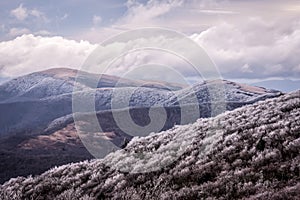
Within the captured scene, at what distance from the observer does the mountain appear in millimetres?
14166

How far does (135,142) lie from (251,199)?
18737 mm

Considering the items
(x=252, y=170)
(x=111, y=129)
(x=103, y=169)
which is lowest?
(x=111, y=129)

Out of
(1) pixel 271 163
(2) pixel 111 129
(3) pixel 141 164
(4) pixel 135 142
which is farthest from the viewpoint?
(2) pixel 111 129

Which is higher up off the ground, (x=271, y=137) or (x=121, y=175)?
(x=271, y=137)

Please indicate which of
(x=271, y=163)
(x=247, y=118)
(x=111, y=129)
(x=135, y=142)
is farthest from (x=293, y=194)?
(x=111, y=129)

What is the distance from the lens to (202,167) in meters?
17.8

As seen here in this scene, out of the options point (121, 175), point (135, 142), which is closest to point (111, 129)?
point (135, 142)

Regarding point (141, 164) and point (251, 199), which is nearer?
point (251, 199)

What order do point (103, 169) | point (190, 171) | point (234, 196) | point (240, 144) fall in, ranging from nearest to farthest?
point (234, 196) < point (190, 171) < point (240, 144) < point (103, 169)

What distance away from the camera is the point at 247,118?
86.8 feet

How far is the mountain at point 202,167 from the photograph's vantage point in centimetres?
1417

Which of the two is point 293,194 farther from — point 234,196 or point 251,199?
point 234,196

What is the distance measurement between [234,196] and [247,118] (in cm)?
1374

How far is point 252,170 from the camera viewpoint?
15.4m
